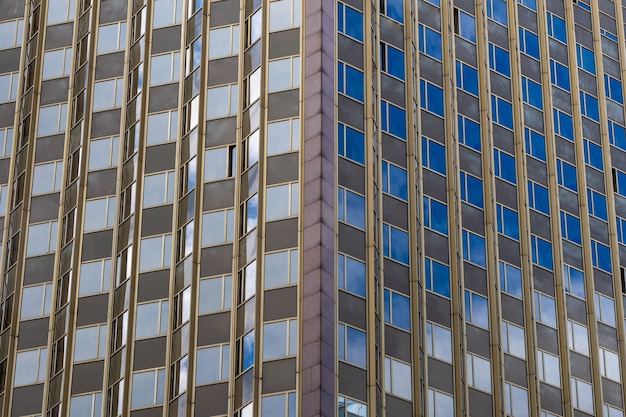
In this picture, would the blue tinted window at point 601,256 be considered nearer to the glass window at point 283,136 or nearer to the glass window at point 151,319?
the glass window at point 283,136

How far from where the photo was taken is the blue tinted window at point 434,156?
318 feet

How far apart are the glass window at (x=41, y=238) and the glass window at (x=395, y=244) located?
18325 millimetres

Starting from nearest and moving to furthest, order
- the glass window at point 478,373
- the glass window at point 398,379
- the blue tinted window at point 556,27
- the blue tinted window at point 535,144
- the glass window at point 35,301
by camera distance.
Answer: the glass window at point 398,379 → the glass window at point 478,373 → the glass window at point 35,301 → the blue tinted window at point 535,144 → the blue tinted window at point 556,27

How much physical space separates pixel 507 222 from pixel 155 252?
21.1 metres

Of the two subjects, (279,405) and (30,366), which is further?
(30,366)

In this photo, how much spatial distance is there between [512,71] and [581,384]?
19.0m

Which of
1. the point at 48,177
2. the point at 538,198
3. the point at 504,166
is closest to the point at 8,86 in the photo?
the point at 48,177

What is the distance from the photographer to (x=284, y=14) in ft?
307

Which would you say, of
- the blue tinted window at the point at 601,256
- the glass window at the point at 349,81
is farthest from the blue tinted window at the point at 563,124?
the glass window at the point at 349,81

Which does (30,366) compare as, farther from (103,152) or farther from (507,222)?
(507,222)

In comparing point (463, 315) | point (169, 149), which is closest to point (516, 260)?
point (463, 315)

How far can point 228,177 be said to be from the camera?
3580 inches

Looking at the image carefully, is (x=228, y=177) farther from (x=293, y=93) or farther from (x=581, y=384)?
(x=581, y=384)

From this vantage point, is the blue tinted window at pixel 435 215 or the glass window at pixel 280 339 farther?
the blue tinted window at pixel 435 215
